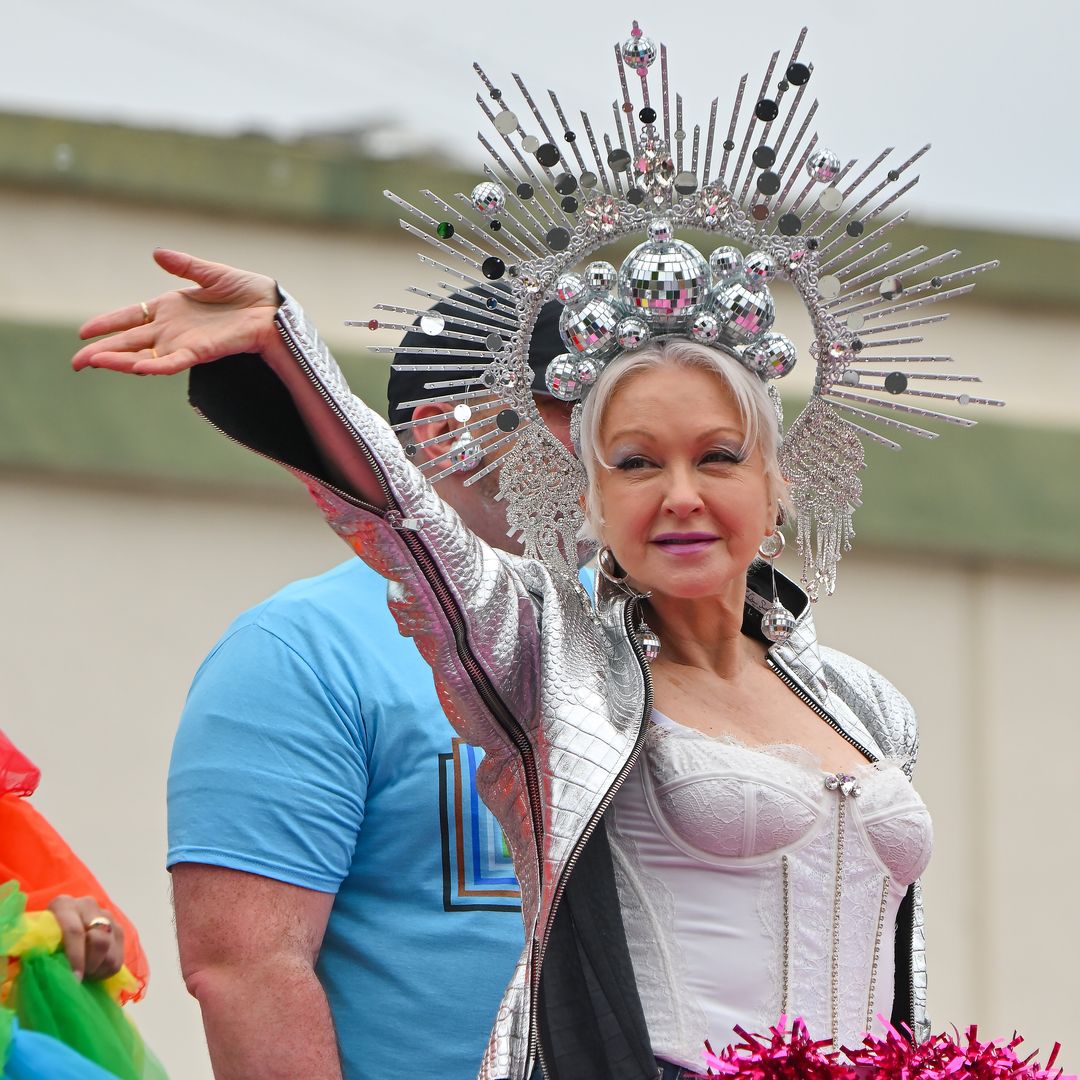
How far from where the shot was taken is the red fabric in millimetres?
2535

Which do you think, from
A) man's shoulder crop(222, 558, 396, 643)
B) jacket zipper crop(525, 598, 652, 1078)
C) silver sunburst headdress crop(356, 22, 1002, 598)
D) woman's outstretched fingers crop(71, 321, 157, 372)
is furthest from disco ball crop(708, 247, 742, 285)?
woman's outstretched fingers crop(71, 321, 157, 372)

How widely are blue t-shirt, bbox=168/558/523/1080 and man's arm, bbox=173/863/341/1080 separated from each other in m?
0.03

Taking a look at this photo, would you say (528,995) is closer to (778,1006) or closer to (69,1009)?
(778,1006)

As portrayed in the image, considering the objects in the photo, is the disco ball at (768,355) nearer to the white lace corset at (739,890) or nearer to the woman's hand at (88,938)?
the white lace corset at (739,890)

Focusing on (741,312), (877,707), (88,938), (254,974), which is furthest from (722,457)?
(88,938)

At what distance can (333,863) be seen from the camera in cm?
253

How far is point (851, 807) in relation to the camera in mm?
2359

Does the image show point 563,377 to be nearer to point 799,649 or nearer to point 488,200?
point 488,200

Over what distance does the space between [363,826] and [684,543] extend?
0.60 metres

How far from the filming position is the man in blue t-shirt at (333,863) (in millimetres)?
2469

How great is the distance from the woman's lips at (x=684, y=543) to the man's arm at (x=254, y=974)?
2.13ft

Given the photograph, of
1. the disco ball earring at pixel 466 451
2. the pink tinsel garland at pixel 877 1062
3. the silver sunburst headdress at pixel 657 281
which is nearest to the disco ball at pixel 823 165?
the silver sunburst headdress at pixel 657 281

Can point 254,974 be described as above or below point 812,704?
below

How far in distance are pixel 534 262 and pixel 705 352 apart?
0.25 meters
